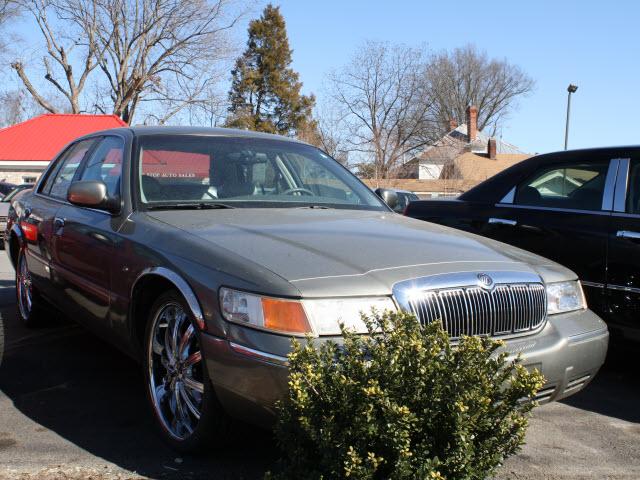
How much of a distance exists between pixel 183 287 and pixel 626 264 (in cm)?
300

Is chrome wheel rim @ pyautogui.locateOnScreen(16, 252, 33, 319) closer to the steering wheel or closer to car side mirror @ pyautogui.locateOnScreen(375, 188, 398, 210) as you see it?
the steering wheel

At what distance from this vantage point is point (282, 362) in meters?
2.78

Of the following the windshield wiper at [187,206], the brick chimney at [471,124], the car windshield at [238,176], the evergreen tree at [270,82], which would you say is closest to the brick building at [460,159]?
the brick chimney at [471,124]

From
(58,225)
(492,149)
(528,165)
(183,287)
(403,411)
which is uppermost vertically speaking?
(492,149)

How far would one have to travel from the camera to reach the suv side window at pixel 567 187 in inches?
201

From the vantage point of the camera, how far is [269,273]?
2.96 meters

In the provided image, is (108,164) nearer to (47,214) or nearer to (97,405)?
(47,214)

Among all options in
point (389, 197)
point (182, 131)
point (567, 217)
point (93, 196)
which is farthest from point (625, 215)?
point (93, 196)

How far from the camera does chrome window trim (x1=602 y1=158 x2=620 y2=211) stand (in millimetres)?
4938

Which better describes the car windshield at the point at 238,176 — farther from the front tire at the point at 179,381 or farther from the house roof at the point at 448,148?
the house roof at the point at 448,148

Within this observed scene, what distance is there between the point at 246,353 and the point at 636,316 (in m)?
2.89

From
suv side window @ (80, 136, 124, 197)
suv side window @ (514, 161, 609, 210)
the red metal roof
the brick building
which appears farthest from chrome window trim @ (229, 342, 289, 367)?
the brick building

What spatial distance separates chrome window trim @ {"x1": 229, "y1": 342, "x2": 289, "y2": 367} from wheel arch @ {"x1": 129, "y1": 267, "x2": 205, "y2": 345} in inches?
9.8

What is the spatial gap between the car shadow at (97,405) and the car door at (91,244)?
481 mm
